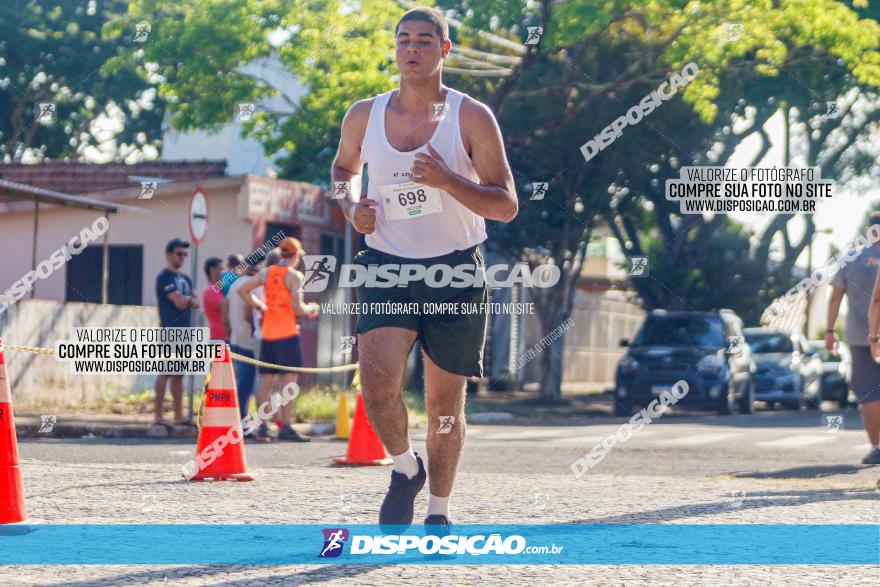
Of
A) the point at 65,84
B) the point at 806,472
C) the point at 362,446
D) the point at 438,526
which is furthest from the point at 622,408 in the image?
the point at 65,84

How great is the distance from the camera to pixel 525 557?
18.5 feet

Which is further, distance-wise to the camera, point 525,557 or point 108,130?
point 108,130

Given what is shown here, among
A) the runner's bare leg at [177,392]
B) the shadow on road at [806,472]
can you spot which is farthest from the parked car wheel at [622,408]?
the shadow on road at [806,472]

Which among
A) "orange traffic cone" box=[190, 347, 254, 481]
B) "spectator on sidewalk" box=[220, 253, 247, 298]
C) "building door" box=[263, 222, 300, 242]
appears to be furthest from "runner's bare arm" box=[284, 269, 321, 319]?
"building door" box=[263, 222, 300, 242]

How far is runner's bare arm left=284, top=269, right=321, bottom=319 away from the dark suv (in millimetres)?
10392

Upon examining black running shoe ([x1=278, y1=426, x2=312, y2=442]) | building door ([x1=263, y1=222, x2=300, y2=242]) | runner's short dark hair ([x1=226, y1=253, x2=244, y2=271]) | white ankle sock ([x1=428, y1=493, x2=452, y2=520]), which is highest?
building door ([x1=263, y1=222, x2=300, y2=242])

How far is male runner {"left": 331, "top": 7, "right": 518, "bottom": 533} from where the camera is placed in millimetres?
5781

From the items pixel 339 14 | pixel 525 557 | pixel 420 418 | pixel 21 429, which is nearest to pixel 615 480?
pixel 525 557

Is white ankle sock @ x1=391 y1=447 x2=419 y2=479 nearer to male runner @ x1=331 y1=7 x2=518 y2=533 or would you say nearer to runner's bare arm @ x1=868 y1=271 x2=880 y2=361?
male runner @ x1=331 y1=7 x2=518 y2=533

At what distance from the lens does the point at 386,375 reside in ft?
18.9

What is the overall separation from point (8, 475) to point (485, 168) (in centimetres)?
237

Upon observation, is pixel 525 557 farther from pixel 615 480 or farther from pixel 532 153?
pixel 532 153

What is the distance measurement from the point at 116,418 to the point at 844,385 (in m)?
19.0

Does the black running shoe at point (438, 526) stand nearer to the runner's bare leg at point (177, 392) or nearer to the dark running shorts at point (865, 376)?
→ the dark running shorts at point (865, 376)
